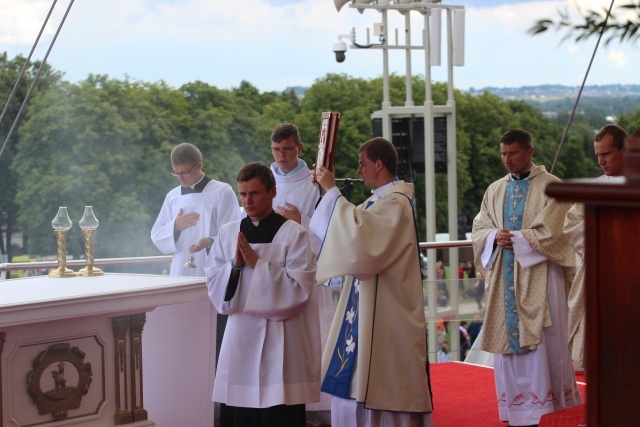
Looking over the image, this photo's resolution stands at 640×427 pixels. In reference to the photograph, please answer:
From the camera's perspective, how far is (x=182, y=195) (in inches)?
228

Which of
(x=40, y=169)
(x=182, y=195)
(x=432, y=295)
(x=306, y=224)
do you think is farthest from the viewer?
(x=40, y=169)

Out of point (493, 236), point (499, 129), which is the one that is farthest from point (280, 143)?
point (499, 129)

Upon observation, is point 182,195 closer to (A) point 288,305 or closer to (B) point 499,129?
(A) point 288,305

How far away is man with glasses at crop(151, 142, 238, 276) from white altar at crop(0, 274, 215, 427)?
26.3 inches

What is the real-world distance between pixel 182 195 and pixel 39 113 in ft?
66.9

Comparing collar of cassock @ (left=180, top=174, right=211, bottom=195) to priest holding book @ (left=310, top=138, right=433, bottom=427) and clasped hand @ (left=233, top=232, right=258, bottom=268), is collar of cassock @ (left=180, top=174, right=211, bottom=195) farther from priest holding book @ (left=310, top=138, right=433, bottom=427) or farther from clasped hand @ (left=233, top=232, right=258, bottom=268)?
clasped hand @ (left=233, top=232, right=258, bottom=268)

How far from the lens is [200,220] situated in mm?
5777

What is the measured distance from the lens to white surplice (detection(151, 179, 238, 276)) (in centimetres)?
570

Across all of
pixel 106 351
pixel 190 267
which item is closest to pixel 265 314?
pixel 106 351

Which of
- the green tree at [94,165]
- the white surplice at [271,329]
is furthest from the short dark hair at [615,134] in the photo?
the green tree at [94,165]

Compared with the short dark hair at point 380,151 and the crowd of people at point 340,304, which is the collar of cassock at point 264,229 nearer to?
the crowd of people at point 340,304

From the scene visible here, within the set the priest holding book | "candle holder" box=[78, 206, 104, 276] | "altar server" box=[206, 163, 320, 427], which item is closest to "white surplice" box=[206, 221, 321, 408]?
"altar server" box=[206, 163, 320, 427]

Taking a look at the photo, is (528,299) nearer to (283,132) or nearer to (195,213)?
(283,132)

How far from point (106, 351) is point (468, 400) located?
250 cm
